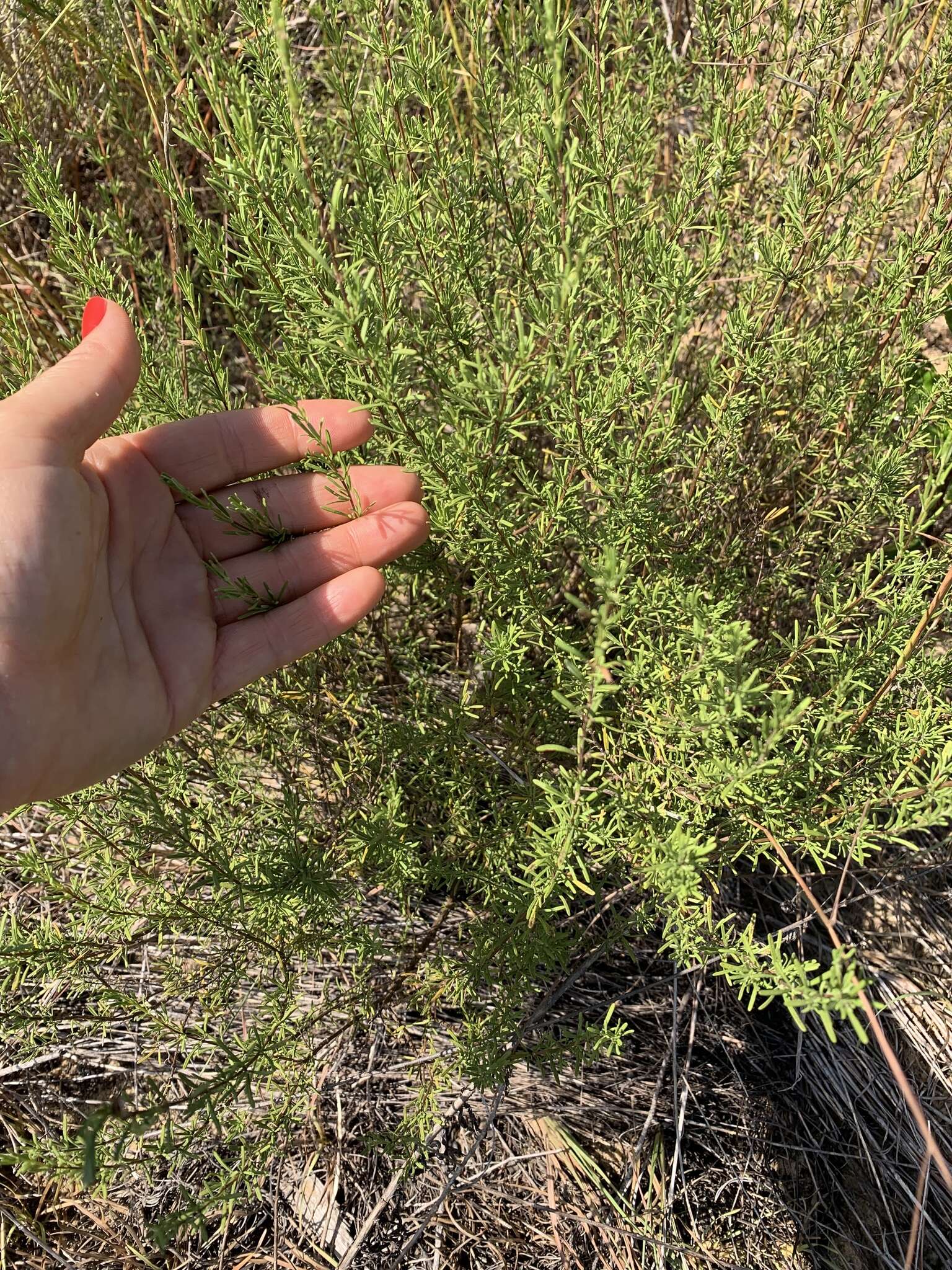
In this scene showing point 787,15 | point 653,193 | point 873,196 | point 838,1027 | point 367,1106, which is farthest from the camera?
point 653,193

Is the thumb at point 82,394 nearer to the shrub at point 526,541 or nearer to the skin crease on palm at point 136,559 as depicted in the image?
the skin crease on palm at point 136,559

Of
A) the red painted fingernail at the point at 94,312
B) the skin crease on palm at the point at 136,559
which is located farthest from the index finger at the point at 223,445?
the red painted fingernail at the point at 94,312

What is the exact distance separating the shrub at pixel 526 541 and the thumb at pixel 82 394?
0.43 feet

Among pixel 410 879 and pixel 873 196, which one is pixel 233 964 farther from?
pixel 873 196

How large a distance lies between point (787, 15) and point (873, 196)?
53 cm

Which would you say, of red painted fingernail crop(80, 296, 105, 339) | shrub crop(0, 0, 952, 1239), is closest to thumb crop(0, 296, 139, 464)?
red painted fingernail crop(80, 296, 105, 339)

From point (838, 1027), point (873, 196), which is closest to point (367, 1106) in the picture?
point (838, 1027)

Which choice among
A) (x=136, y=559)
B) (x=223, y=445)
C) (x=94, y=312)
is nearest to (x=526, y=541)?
(x=223, y=445)

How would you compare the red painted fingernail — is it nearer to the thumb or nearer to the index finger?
the thumb

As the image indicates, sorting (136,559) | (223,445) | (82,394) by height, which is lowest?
(136,559)

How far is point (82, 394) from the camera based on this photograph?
2.01 metres

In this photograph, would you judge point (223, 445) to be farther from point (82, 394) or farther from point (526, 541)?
point (526, 541)

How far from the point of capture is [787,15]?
2.02 m

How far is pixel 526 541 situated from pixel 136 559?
1.12m
